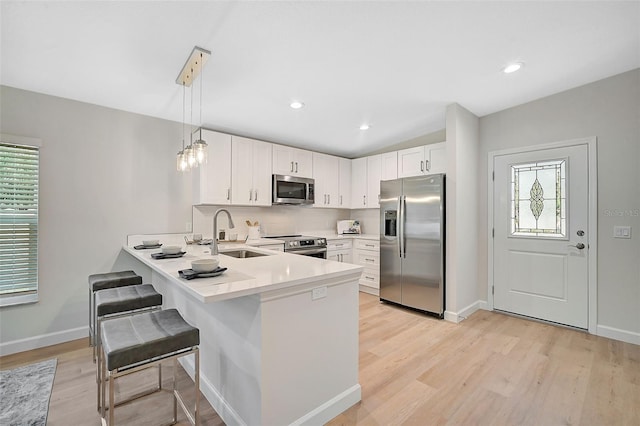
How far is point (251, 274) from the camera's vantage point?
63.6 inches

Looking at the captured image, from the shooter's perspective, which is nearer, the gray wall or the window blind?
the window blind

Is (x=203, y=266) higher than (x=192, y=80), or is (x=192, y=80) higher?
(x=192, y=80)

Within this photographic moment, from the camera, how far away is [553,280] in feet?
10.5

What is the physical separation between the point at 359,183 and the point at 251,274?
373 centimetres

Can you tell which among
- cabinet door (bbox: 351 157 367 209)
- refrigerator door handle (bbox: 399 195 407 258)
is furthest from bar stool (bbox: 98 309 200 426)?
cabinet door (bbox: 351 157 367 209)

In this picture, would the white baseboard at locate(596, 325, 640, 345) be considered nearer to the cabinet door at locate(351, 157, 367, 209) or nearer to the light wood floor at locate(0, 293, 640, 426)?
the light wood floor at locate(0, 293, 640, 426)

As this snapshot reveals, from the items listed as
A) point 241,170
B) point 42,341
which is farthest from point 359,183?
point 42,341

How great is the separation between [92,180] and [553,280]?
5.18 metres

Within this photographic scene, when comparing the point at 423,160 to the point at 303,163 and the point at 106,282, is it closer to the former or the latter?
the point at 303,163

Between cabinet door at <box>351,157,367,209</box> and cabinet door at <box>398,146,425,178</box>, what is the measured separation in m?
0.75

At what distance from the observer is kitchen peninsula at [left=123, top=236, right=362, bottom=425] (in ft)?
4.73

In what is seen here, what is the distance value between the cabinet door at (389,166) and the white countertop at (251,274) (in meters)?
2.81

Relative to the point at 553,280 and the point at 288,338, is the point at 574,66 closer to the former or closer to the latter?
the point at 553,280

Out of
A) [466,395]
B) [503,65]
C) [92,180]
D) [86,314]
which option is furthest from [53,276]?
[503,65]
